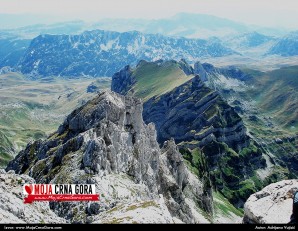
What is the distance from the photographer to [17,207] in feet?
220

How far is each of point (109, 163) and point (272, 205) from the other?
6261 cm

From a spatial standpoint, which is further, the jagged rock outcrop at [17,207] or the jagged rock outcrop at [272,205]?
the jagged rock outcrop at [17,207]

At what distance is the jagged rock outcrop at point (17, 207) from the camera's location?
209 feet

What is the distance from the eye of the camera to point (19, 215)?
6650 cm

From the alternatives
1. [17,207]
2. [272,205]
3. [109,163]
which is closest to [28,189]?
[17,207]

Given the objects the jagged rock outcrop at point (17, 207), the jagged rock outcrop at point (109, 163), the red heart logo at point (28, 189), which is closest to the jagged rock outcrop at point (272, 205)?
the jagged rock outcrop at point (109, 163)

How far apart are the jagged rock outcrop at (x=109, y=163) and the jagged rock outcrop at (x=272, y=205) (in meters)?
16.4

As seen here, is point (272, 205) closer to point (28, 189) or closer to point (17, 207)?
point (17, 207)

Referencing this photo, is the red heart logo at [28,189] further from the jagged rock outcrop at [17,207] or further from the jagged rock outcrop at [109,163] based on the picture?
the jagged rock outcrop at [109,163]

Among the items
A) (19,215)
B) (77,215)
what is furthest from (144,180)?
(19,215)

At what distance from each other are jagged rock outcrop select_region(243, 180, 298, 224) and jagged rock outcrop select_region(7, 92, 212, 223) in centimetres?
1636

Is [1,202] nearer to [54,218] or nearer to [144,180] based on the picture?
[54,218]

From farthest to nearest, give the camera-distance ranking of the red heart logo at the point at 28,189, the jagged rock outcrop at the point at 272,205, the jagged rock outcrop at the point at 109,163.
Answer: the jagged rock outcrop at the point at 109,163
the red heart logo at the point at 28,189
the jagged rock outcrop at the point at 272,205

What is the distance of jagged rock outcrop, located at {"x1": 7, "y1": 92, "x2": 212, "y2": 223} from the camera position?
8731cm
